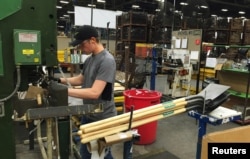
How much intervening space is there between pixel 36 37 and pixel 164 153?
220 cm

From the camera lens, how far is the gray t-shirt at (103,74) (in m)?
1.63

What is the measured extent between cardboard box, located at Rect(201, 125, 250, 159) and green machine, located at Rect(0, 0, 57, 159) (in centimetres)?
109

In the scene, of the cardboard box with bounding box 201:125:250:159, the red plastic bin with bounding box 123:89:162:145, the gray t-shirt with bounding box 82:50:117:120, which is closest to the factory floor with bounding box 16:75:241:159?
the red plastic bin with bounding box 123:89:162:145

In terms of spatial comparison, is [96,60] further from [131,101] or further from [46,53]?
[131,101]

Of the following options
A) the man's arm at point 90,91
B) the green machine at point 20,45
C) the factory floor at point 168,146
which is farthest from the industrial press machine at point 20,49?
the factory floor at point 168,146

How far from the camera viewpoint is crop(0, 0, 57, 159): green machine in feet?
4.10

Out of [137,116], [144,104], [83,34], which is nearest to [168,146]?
[144,104]

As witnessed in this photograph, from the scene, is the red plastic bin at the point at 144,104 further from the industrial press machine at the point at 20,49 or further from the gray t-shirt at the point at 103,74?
the industrial press machine at the point at 20,49

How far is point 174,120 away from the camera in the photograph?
407 cm

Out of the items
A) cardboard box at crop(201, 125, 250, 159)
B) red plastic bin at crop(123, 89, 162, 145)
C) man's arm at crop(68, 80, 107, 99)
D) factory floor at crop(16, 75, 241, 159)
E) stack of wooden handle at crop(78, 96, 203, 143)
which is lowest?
factory floor at crop(16, 75, 241, 159)

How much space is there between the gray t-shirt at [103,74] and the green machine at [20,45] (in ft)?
1.18

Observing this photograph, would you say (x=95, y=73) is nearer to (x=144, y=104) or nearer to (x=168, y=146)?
(x=144, y=104)

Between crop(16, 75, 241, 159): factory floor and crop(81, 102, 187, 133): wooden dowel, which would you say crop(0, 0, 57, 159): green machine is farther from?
crop(16, 75, 241, 159): factory floor

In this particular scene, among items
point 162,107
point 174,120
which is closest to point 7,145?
point 162,107
